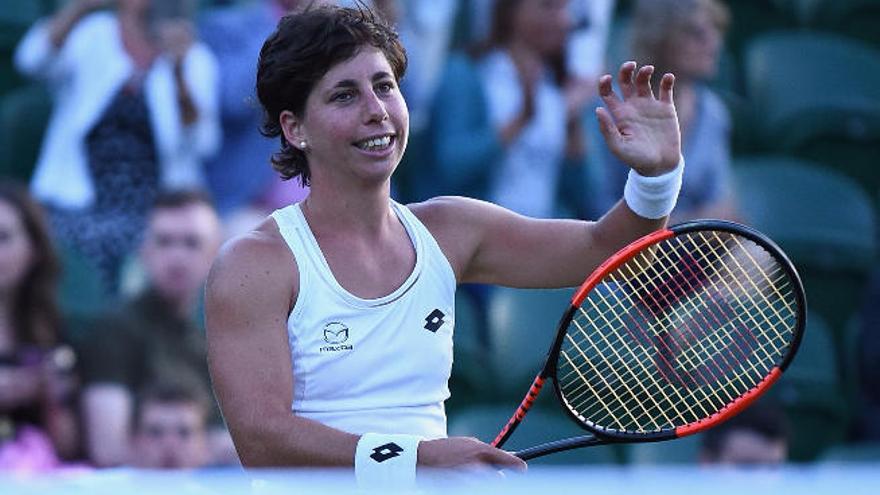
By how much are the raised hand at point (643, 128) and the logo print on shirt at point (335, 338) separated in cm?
73

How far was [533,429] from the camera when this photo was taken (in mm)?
6469

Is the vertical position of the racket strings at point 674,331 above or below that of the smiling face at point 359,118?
below

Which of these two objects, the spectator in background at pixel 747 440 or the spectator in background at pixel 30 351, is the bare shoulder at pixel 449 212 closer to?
the spectator in background at pixel 30 351

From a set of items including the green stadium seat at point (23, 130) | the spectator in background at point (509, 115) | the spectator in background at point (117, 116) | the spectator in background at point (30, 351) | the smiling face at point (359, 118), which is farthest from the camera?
the green stadium seat at point (23, 130)

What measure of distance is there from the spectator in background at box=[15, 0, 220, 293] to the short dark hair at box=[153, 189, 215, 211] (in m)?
0.17

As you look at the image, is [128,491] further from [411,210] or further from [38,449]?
[38,449]

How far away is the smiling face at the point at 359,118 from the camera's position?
374 cm

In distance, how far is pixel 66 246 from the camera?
6430 mm

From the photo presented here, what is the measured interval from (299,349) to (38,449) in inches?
99.7

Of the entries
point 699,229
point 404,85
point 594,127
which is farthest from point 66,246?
point 699,229

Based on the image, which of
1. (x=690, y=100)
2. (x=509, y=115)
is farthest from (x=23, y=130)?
(x=690, y=100)

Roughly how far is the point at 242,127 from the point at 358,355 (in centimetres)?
318

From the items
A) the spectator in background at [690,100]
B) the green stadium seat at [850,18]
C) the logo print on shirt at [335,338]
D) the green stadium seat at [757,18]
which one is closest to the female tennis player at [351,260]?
the logo print on shirt at [335,338]

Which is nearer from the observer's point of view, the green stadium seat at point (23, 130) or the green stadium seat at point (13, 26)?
the green stadium seat at point (23, 130)
